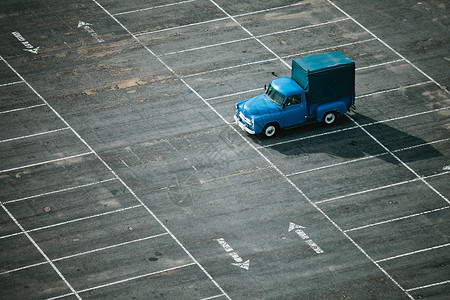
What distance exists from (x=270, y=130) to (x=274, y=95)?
1471mm

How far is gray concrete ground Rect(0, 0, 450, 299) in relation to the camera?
80.5 ft

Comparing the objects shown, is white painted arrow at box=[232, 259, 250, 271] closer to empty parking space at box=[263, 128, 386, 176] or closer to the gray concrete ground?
the gray concrete ground

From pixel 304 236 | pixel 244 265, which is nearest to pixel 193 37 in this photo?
pixel 304 236

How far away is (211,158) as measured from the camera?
2994 centimetres

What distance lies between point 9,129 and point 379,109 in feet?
51.4

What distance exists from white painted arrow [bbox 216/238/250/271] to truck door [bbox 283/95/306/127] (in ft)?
24.2

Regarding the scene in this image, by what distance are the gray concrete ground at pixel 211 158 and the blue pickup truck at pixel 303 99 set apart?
25.5 inches

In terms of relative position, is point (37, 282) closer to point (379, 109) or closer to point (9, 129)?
point (9, 129)

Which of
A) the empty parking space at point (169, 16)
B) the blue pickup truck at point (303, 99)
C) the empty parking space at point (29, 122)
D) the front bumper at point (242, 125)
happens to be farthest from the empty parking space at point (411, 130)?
the empty parking space at point (29, 122)

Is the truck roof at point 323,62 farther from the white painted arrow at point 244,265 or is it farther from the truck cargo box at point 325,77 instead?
the white painted arrow at point 244,265

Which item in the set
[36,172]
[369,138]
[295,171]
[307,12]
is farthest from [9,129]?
[307,12]

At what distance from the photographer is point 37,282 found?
23938 millimetres

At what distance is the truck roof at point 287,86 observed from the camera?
101ft

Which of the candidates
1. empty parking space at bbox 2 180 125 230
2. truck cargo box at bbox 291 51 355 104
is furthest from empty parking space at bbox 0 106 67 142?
truck cargo box at bbox 291 51 355 104
